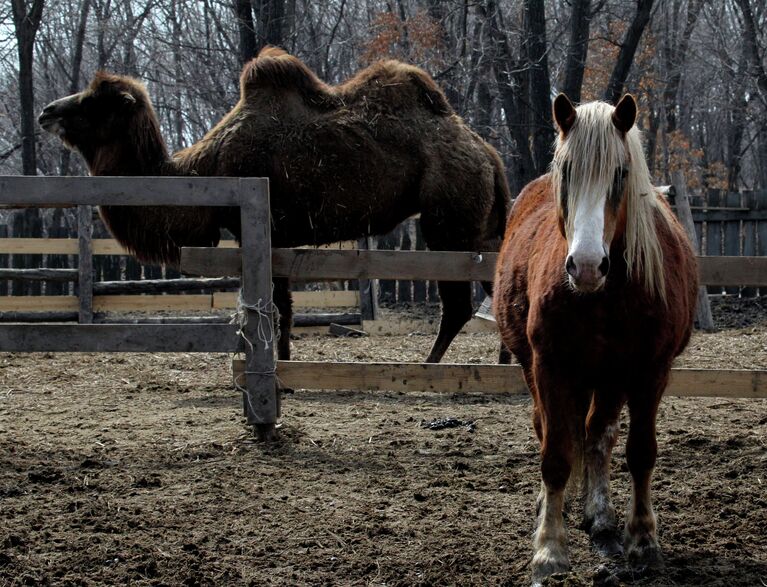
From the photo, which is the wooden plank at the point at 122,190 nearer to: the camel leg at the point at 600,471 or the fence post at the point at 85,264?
the camel leg at the point at 600,471

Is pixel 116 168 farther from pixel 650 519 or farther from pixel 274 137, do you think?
pixel 650 519

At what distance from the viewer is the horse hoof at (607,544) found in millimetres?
3814

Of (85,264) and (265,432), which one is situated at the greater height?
(85,264)

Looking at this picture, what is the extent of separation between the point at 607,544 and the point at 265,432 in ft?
8.46

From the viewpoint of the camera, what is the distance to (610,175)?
11.2 ft

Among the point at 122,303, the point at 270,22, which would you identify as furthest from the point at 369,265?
the point at 270,22

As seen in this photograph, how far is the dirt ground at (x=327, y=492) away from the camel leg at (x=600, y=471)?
99mm

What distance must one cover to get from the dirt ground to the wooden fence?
349 mm

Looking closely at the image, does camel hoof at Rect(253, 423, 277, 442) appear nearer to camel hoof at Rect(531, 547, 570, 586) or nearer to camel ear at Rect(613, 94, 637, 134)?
camel hoof at Rect(531, 547, 570, 586)

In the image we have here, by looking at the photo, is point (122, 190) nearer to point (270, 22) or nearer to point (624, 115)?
point (624, 115)

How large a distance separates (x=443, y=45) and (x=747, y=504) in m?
16.1

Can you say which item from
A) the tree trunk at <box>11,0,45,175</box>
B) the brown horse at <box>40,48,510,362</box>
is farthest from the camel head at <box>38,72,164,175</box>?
the tree trunk at <box>11,0,45,175</box>

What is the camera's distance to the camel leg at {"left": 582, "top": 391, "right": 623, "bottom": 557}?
3957 millimetres

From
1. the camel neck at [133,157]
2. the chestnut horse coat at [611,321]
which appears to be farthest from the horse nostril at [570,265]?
the camel neck at [133,157]
